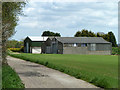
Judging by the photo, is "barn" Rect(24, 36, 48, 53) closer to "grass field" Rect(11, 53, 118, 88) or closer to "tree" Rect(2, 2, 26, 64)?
"grass field" Rect(11, 53, 118, 88)

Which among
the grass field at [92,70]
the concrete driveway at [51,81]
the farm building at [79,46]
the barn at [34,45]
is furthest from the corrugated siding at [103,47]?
the concrete driveway at [51,81]

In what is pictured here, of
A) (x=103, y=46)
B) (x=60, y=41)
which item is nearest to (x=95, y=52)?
(x=103, y=46)

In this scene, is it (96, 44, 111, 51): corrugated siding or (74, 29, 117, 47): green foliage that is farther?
(74, 29, 117, 47): green foliage

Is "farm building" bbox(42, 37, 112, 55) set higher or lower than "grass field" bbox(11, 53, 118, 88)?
higher

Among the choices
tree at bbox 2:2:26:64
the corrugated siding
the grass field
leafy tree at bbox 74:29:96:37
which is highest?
leafy tree at bbox 74:29:96:37

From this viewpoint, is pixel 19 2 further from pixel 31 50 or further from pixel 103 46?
pixel 31 50

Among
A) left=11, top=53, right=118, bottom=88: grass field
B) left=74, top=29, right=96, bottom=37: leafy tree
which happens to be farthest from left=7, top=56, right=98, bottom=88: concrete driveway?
left=74, top=29, right=96, bottom=37: leafy tree

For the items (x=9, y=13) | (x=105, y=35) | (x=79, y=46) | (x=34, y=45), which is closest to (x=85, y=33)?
(x=105, y=35)

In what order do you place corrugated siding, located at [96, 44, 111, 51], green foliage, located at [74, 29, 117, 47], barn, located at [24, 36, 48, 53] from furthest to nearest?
1. green foliage, located at [74, 29, 117, 47]
2. barn, located at [24, 36, 48, 53]
3. corrugated siding, located at [96, 44, 111, 51]

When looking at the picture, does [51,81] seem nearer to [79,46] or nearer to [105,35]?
→ [79,46]

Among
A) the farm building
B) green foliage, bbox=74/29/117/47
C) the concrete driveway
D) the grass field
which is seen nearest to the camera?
the concrete driveway

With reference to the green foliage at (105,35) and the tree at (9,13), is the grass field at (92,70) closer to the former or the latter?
the tree at (9,13)

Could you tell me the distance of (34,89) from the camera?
10.5 metres

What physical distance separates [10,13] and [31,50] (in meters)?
73.4
